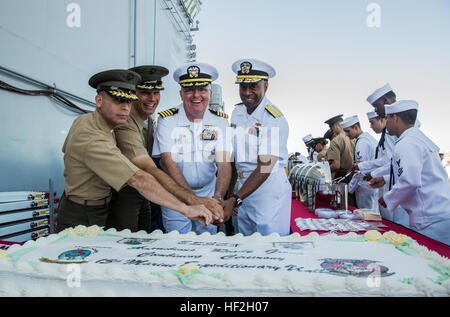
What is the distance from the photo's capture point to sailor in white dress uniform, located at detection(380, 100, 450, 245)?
2.40 m

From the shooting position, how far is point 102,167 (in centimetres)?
183

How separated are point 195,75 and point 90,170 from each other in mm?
1130

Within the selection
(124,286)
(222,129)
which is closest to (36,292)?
(124,286)

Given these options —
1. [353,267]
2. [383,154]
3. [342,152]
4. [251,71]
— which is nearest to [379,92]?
[383,154]

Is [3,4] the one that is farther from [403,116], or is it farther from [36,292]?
[403,116]

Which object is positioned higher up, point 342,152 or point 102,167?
point 342,152

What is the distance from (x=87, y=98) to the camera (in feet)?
13.2

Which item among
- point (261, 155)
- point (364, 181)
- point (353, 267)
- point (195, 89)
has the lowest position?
point (353, 267)

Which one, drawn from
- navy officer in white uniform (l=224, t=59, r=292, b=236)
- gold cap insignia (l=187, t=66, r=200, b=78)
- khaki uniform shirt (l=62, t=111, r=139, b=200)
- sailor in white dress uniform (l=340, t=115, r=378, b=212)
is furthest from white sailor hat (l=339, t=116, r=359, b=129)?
khaki uniform shirt (l=62, t=111, r=139, b=200)

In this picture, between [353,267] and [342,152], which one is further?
[342,152]

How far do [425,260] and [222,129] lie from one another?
184 centimetres

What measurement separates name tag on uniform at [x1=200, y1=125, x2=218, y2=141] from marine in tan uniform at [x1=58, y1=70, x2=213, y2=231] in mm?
716

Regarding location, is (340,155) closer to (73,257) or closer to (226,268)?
(226,268)

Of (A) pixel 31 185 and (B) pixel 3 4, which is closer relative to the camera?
(B) pixel 3 4
